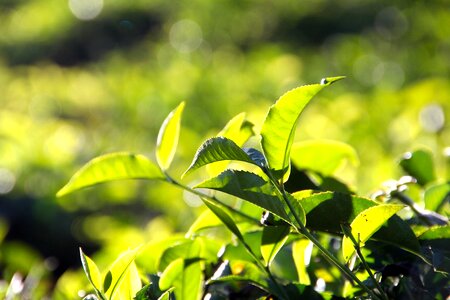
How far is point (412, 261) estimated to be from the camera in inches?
45.9

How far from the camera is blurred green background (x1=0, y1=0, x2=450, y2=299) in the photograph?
3.09 m

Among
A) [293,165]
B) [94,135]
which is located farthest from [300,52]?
[293,165]

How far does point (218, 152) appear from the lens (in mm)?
1044

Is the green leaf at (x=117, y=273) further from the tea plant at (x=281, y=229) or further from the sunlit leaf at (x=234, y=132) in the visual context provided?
the sunlit leaf at (x=234, y=132)

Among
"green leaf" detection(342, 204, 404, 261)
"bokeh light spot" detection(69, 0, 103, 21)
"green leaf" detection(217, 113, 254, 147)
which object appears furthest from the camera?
"bokeh light spot" detection(69, 0, 103, 21)

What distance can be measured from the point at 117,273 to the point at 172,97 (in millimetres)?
3760

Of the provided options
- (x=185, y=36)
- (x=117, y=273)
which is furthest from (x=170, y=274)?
(x=185, y=36)

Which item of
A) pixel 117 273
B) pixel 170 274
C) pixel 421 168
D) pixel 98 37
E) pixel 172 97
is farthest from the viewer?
pixel 98 37

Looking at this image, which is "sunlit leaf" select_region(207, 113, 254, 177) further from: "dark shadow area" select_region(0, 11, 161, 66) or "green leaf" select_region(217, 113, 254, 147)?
"dark shadow area" select_region(0, 11, 161, 66)

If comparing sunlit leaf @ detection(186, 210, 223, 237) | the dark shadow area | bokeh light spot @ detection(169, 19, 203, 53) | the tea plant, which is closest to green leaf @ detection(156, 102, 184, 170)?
the tea plant

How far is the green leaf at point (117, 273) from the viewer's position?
1138 millimetres

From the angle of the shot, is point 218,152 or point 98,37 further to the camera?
point 98,37

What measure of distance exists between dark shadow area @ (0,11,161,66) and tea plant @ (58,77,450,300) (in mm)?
7963

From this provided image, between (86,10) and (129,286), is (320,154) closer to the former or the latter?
(129,286)
